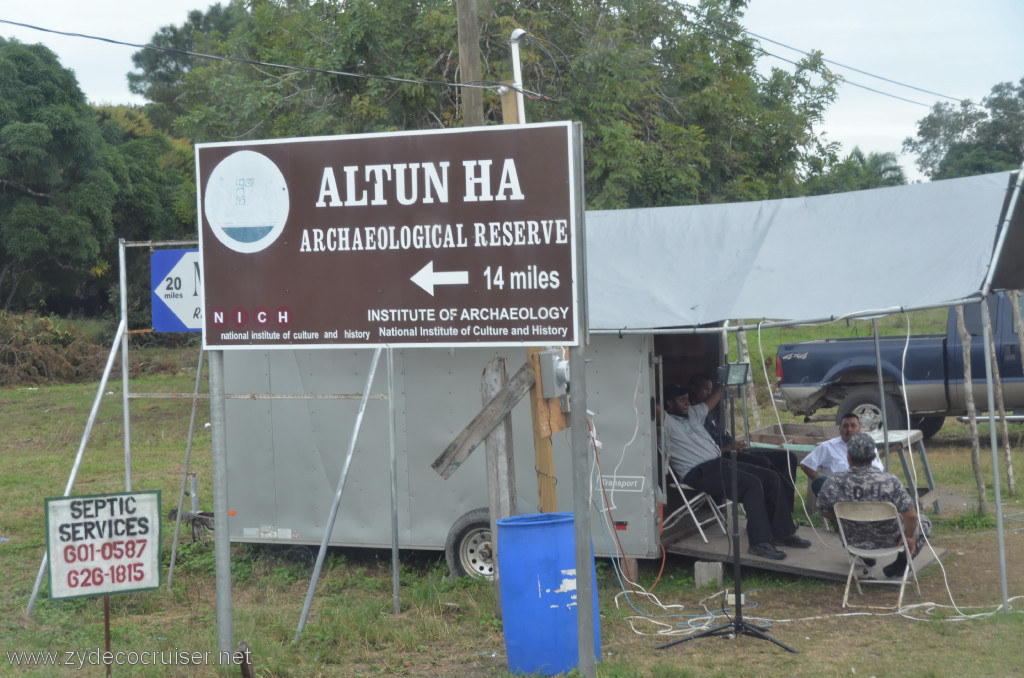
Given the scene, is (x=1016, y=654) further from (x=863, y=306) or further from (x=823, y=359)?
(x=823, y=359)

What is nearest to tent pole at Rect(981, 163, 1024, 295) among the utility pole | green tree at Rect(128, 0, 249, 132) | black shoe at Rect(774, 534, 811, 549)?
black shoe at Rect(774, 534, 811, 549)

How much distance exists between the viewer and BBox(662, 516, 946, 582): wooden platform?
25.9ft

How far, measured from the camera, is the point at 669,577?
27.8 feet

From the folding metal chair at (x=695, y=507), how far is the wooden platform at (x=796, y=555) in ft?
0.35

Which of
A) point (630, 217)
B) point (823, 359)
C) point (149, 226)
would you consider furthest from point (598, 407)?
point (149, 226)

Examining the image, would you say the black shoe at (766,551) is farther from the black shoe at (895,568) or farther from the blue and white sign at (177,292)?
the blue and white sign at (177,292)

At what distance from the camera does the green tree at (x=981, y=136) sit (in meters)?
Result: 38.8

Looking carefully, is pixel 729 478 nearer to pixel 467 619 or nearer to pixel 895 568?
pixel 895 568

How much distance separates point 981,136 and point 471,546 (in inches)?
1584

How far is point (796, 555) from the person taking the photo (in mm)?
8336

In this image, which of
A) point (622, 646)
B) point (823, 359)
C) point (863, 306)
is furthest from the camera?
point (823, 359)

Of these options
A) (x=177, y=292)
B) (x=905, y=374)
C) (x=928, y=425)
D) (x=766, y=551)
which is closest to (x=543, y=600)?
(x=766, y=551)

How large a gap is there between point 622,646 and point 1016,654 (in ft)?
7.81

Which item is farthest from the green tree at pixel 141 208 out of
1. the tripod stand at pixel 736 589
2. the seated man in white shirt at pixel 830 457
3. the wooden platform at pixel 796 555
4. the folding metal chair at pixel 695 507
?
the tripod stand at pixel 736 589
